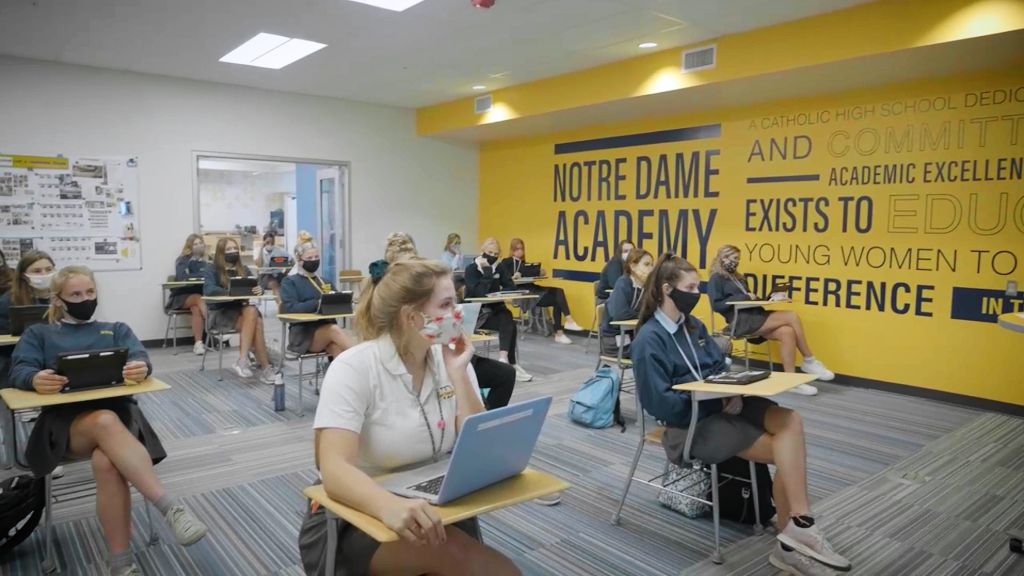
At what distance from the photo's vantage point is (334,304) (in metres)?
5.54

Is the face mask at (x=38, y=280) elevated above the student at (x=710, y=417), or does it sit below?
above

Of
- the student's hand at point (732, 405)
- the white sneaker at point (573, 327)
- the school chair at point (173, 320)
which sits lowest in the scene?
the white sneaker at point (573, 327)

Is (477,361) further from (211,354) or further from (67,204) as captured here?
(67,204)

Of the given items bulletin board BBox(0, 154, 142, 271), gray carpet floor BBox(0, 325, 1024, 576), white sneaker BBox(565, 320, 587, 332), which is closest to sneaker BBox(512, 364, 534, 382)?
gray carpet floor BBox(0, 325, 1024, 576)

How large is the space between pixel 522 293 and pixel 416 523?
5.67 m

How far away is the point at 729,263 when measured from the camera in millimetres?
6559

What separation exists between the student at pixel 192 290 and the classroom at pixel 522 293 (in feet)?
0.17

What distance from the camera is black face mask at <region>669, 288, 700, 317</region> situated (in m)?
3.21

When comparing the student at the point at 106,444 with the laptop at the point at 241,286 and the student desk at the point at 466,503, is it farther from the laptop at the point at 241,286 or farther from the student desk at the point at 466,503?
the laptop at the point at 241,286

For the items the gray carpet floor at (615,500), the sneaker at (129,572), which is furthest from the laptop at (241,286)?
the sneaker at (129,572)

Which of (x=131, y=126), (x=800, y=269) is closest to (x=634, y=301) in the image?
(x=800, y=269)

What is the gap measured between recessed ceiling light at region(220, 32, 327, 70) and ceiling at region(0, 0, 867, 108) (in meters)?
0.13

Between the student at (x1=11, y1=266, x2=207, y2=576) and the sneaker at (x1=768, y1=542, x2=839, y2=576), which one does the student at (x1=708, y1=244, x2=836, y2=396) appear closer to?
the sneaker at (x1=768, y1=542, x2=839, y2=576)

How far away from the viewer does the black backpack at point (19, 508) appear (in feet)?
9.62
